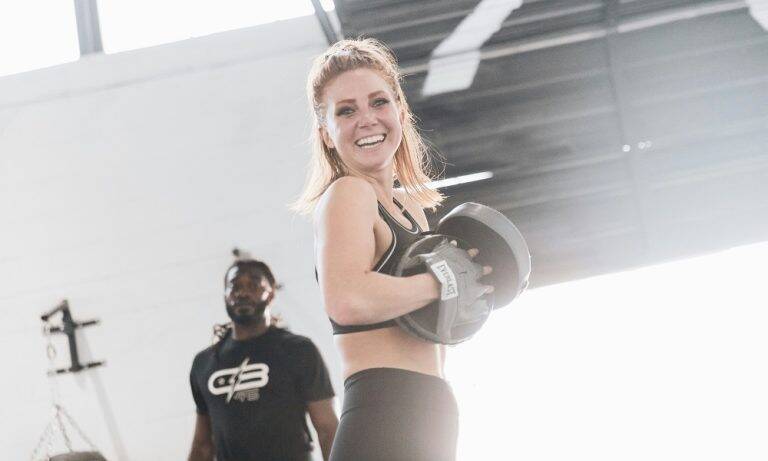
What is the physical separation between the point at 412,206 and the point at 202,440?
223 centimetres

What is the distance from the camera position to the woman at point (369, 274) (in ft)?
3.88

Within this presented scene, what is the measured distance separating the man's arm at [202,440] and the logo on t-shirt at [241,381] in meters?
0.21

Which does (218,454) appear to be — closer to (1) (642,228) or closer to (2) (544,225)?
(2) (544,225)

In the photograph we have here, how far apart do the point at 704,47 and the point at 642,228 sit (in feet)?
3.48

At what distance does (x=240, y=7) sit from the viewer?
15.6ft

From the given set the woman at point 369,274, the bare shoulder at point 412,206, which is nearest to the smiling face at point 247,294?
the bare shoulder at point 412,206

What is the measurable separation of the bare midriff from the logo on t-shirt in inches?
78.5

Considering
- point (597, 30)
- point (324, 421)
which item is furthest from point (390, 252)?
point (597, 30)

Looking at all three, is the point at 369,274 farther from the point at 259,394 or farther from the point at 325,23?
the point at 325,23

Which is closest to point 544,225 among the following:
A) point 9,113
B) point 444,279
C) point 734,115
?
point 734,115

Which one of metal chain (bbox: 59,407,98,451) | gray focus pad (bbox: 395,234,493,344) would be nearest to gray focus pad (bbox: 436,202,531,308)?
gray focus pad (bbox: 395,234,493,344)

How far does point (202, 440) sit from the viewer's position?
349cm

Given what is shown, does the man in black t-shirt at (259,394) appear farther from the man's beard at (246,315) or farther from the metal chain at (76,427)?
the metal chain at (76,427)

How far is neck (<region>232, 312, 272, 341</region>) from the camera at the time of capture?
3.55 m
